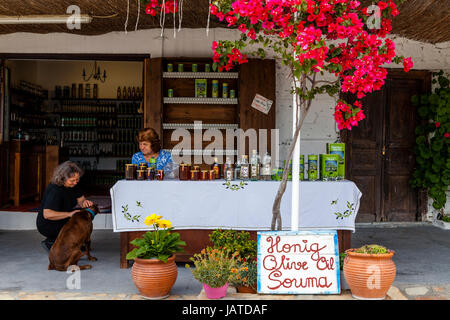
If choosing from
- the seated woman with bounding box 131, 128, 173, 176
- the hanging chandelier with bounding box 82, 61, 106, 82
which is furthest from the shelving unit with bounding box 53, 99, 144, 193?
the seated woman with bounding box 131, 128, 173, 176

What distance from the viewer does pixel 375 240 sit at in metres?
6.19

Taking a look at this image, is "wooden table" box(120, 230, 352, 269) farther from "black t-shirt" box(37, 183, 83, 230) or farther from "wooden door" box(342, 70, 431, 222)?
"wooden door" box(342, 70, 431, 222)

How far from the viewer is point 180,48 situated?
700 centimetres

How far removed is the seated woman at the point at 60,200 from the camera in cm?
464

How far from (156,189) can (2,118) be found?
477 cm

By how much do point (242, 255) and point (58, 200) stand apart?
2040 mm

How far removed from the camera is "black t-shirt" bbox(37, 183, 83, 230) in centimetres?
466

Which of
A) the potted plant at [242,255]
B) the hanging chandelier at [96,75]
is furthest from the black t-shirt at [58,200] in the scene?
the hanging chandelier at [96,75]

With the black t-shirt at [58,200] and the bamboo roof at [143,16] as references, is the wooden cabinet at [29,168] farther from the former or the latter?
the black t-shirt at [58,200]

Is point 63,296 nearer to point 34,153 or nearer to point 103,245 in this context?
point 103,245

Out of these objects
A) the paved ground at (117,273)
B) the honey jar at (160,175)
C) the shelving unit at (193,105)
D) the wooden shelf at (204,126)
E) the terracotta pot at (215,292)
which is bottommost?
the paved ground at (117,273)

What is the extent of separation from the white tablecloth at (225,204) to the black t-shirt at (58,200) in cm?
62

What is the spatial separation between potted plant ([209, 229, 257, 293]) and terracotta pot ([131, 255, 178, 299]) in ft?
1.68
